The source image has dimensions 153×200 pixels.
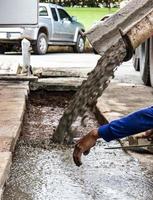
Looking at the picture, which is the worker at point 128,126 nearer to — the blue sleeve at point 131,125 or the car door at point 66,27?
A: the blue sleeve at point 131,125

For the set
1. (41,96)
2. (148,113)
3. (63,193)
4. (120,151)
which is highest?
(148,113)

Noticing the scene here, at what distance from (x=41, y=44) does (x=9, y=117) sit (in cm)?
1643

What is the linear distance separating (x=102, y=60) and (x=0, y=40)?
52.7 feet

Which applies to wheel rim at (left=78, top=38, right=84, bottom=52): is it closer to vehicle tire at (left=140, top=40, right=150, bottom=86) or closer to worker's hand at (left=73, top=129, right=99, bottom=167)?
vehicle tire at (left=140, top=40, right=150, bottom=86)

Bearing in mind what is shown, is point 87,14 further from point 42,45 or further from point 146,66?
point 146,66

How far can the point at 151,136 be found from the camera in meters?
4.70

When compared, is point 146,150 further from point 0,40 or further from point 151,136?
point 0,40

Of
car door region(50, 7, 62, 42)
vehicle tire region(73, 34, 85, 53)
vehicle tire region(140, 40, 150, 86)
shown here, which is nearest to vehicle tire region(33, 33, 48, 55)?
car door region(50, 7, 62, 42)

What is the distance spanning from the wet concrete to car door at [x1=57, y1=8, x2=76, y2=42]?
1842 centimetres

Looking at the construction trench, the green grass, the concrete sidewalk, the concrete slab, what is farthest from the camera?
the green grass

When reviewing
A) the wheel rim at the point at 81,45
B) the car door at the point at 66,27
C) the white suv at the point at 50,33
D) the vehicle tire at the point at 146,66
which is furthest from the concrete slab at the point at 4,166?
the wheel rim at the point at 81,45

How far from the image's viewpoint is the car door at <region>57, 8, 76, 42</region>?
26.2m

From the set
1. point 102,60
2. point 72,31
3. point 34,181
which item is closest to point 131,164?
point 34,181

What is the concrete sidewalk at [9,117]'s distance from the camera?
18.5 ft
